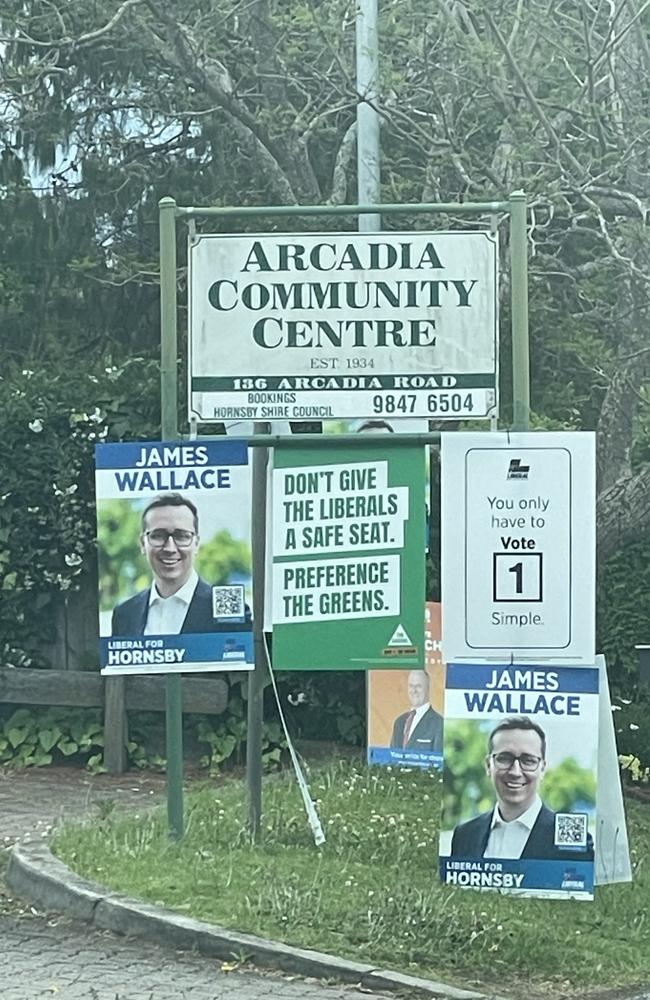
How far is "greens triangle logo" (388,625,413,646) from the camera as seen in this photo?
845 centimetres

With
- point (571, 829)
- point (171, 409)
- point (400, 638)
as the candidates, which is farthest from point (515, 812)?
point (171, 409)

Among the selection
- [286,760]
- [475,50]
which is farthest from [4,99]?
[286,760]

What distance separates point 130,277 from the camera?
14609 millimetres

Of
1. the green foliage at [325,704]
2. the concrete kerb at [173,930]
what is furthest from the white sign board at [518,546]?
the green foliage at [325,704]

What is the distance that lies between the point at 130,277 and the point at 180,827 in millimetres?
7007

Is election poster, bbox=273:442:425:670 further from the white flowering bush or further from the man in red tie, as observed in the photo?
the white flowering bush

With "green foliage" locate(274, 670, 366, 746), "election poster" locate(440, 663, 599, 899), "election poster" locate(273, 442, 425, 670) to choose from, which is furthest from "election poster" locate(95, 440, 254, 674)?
"green foliage" locate(274, 670, 366, 746)

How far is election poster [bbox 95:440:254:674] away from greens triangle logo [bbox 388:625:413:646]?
76 centimetres

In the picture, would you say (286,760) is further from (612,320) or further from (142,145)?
(142,145)

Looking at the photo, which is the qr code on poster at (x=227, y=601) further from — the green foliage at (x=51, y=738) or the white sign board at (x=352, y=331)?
the green foliage at (x=51, y=738)

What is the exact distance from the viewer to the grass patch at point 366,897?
697 centimetres

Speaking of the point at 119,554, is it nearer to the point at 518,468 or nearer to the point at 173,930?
the point at 518,468

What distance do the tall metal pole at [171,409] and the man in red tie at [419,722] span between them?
111 inches

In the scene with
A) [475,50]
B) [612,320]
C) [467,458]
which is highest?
[475,50]
